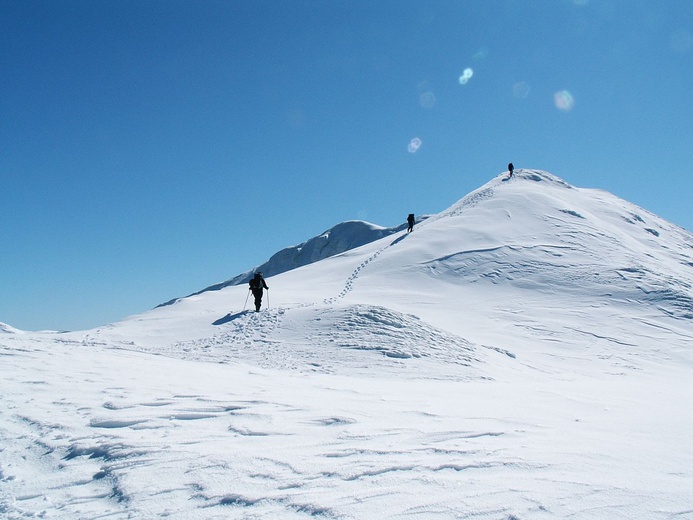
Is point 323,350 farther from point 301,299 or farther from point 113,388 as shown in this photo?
point 301,299

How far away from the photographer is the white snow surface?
12.7 ft

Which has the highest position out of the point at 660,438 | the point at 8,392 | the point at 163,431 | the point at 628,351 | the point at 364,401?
the point at 8,392

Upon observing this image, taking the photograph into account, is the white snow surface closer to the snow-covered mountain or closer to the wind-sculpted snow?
the wind-sculpted snow

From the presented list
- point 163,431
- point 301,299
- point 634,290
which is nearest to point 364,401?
point 163,431

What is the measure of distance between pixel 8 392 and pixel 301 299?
16125mm

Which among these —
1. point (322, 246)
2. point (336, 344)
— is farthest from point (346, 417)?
point (322, 246)

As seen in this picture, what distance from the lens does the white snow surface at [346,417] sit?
387 centimetres

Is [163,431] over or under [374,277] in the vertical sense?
under

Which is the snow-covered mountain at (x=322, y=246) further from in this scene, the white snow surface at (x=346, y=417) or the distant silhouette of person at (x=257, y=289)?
the white snow surface at (x=346, y=417)

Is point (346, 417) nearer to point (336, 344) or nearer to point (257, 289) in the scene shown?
point (336, 344)

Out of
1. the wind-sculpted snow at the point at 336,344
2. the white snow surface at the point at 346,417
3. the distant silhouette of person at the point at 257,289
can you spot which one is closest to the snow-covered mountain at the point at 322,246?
the distant silhouette of person at the point at 257,289

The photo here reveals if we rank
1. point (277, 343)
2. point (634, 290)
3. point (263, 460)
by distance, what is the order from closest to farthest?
point (263, 460) → point (277, 343) → point (634, 290)

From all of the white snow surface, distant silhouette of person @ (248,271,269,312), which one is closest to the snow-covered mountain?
distant silhouette of person @ (248,271,269,312)

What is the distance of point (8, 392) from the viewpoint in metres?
7.11
